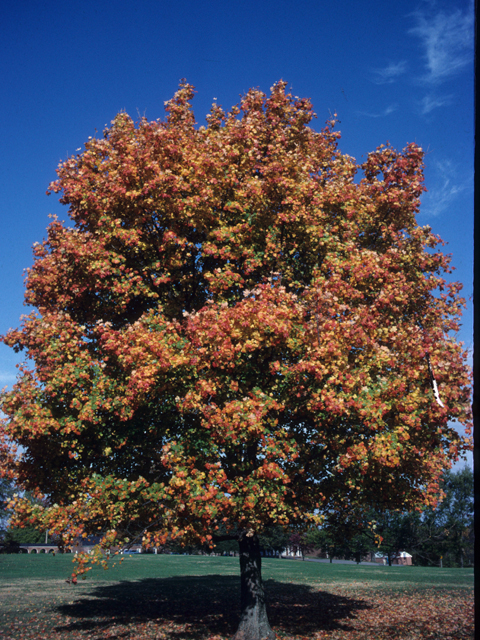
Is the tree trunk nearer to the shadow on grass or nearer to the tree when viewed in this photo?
the tree

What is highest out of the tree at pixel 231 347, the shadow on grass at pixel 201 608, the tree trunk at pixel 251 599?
the tree at pixel 231 347

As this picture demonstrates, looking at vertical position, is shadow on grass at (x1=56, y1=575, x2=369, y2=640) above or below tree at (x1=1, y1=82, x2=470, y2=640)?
below

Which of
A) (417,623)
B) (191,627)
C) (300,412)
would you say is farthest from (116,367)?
(417,623)

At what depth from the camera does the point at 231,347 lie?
952 centimetres

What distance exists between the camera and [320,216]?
12336mm

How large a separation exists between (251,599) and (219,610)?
6.32m

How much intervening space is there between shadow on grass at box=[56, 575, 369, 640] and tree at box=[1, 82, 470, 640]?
343cm

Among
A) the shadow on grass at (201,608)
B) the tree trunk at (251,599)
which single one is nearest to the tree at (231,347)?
the tree trunk at (251,599)

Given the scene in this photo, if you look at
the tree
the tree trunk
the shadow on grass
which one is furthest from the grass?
the tree

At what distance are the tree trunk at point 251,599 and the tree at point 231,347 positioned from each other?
52mm

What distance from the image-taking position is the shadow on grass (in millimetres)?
14898

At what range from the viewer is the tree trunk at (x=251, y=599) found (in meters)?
12.6

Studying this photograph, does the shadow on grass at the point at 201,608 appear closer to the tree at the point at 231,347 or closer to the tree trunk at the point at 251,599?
the tree trunk at the point at 251,599

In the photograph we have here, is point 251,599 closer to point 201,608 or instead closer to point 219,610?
point 219,610
